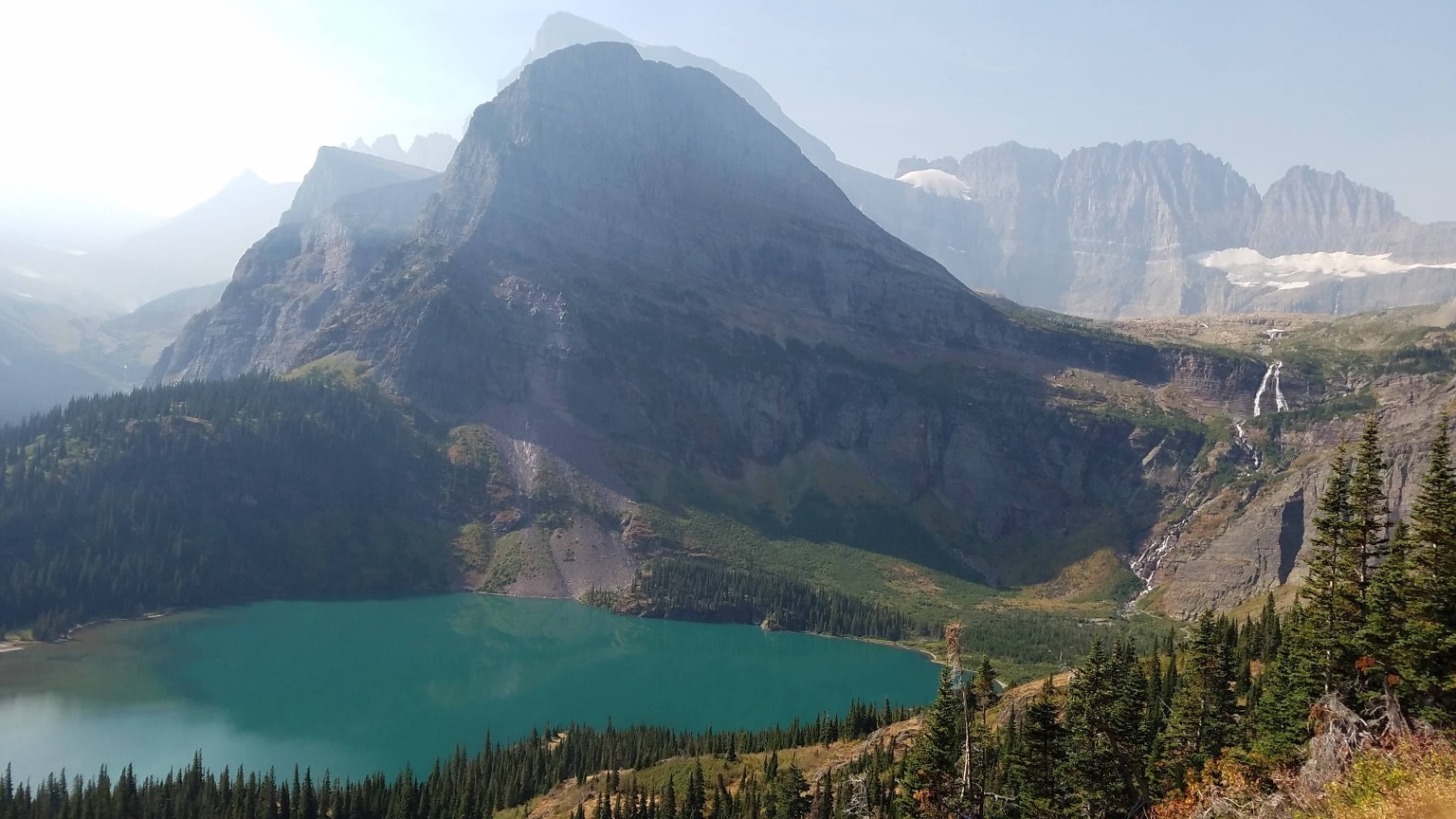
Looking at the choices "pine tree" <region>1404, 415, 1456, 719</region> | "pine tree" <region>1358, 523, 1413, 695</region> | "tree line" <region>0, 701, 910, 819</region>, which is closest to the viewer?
"pine tree" <region>1404, 415, 1456, 719</region>

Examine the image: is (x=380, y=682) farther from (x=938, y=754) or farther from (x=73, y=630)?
(x=938, y=754)

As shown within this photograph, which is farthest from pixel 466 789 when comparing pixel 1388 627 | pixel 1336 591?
pixel 1388 627

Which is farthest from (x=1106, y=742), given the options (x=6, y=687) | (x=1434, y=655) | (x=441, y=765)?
(x=6, y=687)

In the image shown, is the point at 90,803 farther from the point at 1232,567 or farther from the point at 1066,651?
the point at 1232,567

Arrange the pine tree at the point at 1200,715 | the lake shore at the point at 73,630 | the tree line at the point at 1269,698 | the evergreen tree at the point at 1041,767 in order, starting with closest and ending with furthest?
the tree line at the point at 1269,698, the evergreen tree at the point at 1041,767, the pine tree at the point at 1200,715, the lake shore at the point at 73,630

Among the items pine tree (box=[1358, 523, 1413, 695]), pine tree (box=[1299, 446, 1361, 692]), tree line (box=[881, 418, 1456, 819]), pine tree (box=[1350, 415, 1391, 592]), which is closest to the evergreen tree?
tree line (box=[881, 418, 1456, 819])

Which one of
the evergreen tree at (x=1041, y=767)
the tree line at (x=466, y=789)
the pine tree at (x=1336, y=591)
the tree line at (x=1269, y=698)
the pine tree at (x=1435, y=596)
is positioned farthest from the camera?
the tree line at (x=466, y=789)

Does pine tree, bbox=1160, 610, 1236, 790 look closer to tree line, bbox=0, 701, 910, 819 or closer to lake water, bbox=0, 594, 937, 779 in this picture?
tree line, bbox=0, 701, 910, 819

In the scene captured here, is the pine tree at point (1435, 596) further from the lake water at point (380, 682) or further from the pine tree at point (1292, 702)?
the lake water at point (380, 682)

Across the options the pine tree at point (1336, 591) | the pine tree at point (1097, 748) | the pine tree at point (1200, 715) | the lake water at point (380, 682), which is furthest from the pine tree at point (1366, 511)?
the lake water at point (380, 682)
